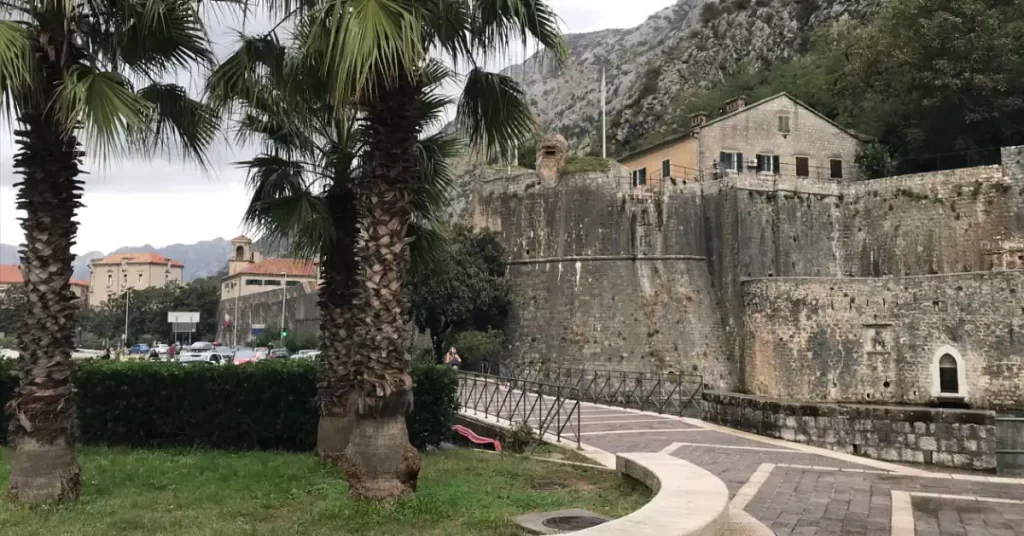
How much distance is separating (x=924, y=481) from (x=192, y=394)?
9.69m

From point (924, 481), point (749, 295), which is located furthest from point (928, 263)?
point (924, 481)

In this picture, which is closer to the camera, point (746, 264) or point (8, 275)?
point (746, 264)

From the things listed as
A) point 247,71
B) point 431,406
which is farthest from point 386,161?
point 431,406

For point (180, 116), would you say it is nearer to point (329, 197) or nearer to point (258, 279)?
point (329, 197)

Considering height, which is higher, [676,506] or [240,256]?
[240,256]

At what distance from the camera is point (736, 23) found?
56.7 metres

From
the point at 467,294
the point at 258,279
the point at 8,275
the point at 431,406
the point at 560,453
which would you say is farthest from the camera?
the point at 8,275

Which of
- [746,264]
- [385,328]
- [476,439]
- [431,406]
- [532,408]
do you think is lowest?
[476,439]

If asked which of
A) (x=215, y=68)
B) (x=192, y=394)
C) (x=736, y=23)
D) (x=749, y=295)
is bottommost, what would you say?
(x=192, y=394)

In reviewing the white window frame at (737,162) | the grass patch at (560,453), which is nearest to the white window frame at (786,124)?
the white window frame at (737,162)

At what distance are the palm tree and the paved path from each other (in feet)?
19.7

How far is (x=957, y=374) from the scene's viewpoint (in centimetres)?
2256

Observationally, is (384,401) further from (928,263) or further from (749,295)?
(928,263)

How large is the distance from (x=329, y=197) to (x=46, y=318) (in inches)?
138
